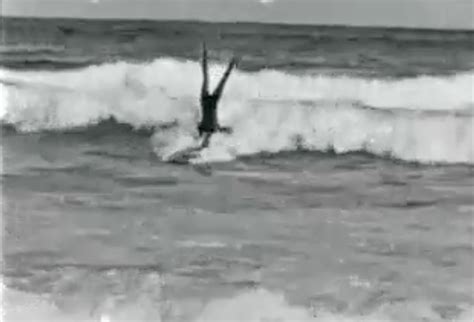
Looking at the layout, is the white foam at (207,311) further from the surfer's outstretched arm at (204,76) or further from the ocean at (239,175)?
the surfer's outstretched arm at (204,76)

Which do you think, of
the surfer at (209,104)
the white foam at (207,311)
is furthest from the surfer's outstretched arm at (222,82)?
the white foam at (207,311)

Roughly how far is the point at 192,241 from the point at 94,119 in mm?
239

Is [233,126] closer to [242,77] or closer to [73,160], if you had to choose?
[242,77]

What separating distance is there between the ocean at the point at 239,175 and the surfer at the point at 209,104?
0.01m

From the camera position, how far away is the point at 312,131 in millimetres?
1261

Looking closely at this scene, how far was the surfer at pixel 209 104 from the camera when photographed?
1237 mm

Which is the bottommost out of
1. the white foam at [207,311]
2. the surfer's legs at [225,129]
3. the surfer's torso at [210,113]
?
the white foam at [207,311]

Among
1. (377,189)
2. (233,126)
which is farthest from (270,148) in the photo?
(377,189)

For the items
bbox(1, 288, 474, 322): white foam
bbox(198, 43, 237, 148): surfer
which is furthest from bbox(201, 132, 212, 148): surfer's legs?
bbox(1, 288, 474, 322): white foam

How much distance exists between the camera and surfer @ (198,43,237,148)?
48.7 inches

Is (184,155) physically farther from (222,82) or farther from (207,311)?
(207,311)

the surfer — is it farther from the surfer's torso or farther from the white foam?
the white foam

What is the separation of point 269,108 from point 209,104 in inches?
3.6

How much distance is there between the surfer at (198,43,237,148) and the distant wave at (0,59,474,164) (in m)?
0.01
